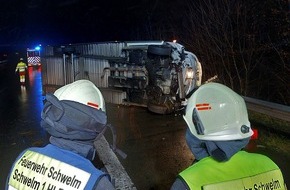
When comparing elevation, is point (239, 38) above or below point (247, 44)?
above

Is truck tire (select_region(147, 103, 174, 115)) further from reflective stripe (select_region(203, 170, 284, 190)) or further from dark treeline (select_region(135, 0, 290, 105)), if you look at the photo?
reflective stripe (select_region(203, 170, 284, 190))

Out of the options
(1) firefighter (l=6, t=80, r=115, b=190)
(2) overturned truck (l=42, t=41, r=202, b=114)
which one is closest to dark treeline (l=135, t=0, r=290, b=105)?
(2) overturned truck (l=42, t=41, r=202, b=114)

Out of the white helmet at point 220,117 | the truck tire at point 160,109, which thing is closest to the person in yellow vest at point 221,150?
the white helmet at point 220,117

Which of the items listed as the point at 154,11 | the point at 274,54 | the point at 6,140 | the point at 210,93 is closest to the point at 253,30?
the point at 274,54

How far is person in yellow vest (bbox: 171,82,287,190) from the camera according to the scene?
70.9 inches

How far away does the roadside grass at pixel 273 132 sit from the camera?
6579 millimetres

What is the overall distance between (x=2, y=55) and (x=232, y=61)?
24.1 metres

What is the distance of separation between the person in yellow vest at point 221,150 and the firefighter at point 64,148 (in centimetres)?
51

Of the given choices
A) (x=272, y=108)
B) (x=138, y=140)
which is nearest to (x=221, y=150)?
(x=272, y=108)

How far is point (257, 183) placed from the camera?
1.89 meters

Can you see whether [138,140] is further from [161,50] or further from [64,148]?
[64,148]

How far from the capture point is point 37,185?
1987 millimetres

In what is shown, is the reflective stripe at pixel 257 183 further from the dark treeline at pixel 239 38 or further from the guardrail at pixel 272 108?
the dark treeline at pixel 239 38

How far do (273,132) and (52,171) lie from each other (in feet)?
21.3
